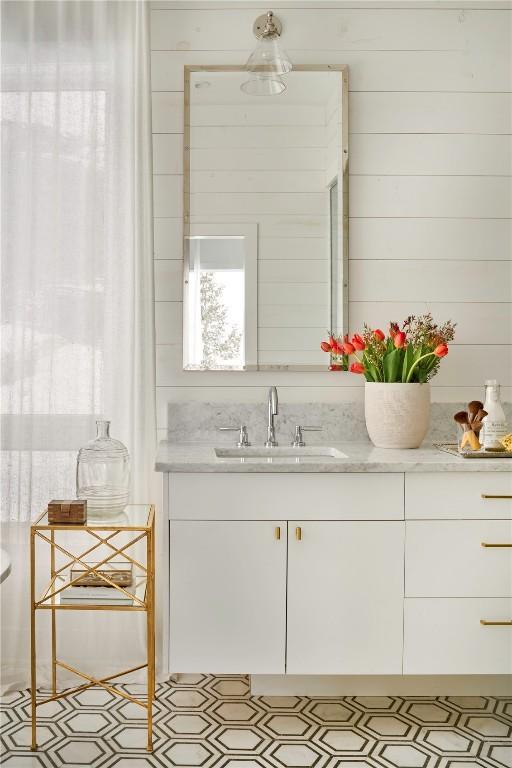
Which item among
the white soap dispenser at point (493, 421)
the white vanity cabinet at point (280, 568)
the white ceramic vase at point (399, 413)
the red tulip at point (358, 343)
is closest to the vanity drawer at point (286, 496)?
the white vanity cabinet at point (280, 568)

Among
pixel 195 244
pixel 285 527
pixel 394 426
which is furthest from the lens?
pixel 195 244

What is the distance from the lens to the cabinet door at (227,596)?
2215mm

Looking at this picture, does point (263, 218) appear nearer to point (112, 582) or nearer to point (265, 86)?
point (265, 86)

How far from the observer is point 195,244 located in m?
2.66

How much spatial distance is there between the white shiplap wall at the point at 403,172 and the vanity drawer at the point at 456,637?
81cm

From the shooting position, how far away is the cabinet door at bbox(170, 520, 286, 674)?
2.21 meters

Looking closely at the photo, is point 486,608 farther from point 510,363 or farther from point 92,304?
point 92,304

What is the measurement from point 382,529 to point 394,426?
0.40 meters

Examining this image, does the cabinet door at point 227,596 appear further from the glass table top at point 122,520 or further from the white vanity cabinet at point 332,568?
the glass table top at point 122,520

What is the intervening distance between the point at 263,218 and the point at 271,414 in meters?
0.73

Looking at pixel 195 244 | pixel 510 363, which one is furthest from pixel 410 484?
pixel 195 244

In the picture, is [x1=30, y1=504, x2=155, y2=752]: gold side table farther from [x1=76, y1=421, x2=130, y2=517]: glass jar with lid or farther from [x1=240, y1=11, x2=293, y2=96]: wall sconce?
[x1=240, y1=11, x2=293, y2=96]: wall sconce

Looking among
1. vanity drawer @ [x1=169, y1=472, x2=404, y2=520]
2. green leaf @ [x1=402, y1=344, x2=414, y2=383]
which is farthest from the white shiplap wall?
vanity drawer @ [x1=169, y1=472, x2=404, y2=520]

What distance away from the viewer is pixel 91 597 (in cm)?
211
